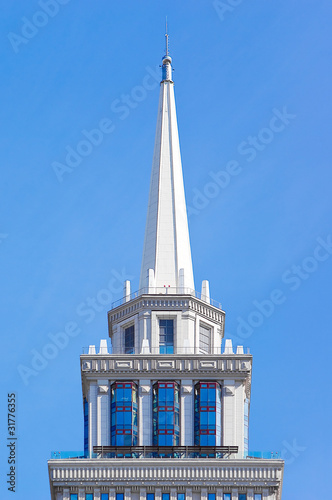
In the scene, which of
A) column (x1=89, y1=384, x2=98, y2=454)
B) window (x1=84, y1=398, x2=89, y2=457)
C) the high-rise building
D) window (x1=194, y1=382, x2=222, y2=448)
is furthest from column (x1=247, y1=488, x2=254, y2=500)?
window (x1=84, y1=398, x2=89, y2=457)

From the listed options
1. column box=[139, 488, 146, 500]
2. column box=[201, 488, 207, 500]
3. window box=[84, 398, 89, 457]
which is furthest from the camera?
window box=[84, 398, 89, 457]

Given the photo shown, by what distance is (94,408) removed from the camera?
642 feet

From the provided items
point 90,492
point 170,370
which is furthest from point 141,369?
point 90,492

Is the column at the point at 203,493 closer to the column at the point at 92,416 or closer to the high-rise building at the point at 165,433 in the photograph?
the high-rise building at the point at 165,433

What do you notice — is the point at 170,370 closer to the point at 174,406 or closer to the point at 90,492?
the point at 174,406

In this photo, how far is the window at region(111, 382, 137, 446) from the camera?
7628 inches

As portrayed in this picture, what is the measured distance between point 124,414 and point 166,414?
454cm

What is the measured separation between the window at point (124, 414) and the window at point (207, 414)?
6783 mm

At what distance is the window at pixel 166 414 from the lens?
193750 mm

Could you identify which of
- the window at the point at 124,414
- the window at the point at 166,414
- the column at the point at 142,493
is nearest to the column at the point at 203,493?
the column at the point at 142,493

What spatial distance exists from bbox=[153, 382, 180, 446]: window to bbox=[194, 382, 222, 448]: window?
7.16 feet

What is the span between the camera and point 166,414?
19475cm

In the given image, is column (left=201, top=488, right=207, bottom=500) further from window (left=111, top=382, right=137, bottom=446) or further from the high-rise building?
window (left=111, top=382, right=137, bottom=446)

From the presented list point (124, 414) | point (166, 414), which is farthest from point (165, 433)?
point (124, 414)
